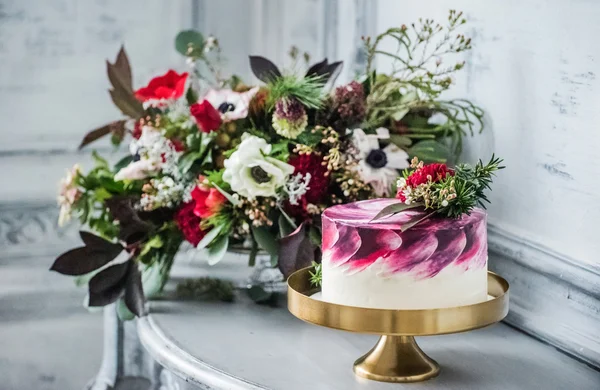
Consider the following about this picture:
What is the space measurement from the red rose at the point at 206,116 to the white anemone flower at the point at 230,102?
22mm

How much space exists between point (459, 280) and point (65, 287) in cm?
120

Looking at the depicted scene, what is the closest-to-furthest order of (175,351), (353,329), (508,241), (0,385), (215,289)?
1. (353,329)
2. (175,351)
3. (508,241)
4. (215,289)
5. (0,385)

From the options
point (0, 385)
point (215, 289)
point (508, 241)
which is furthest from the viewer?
point (0, 385)

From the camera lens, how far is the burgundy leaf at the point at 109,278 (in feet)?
4.04

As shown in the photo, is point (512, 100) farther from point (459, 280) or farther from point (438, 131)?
point (459, 280)

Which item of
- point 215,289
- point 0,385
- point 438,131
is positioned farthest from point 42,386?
point 438,131

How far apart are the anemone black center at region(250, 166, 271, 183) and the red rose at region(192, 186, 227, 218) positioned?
61mm

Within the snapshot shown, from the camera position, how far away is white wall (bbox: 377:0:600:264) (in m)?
1.06

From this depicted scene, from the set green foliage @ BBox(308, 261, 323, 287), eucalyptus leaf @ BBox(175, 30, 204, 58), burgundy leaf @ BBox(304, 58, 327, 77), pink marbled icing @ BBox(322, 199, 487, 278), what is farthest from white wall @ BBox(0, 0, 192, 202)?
pink marbled icing @ BBox(322, 199, 487, 278)

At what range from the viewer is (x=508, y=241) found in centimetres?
120

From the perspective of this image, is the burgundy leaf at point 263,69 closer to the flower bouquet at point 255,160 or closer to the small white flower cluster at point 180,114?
the flower bouquet at point 255,160

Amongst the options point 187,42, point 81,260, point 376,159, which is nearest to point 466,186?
point 376,159

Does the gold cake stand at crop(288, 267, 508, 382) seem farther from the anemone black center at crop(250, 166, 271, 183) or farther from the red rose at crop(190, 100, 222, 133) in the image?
the red rose at crop(190, 100, 222, 133)

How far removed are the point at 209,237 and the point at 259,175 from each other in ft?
0.38
